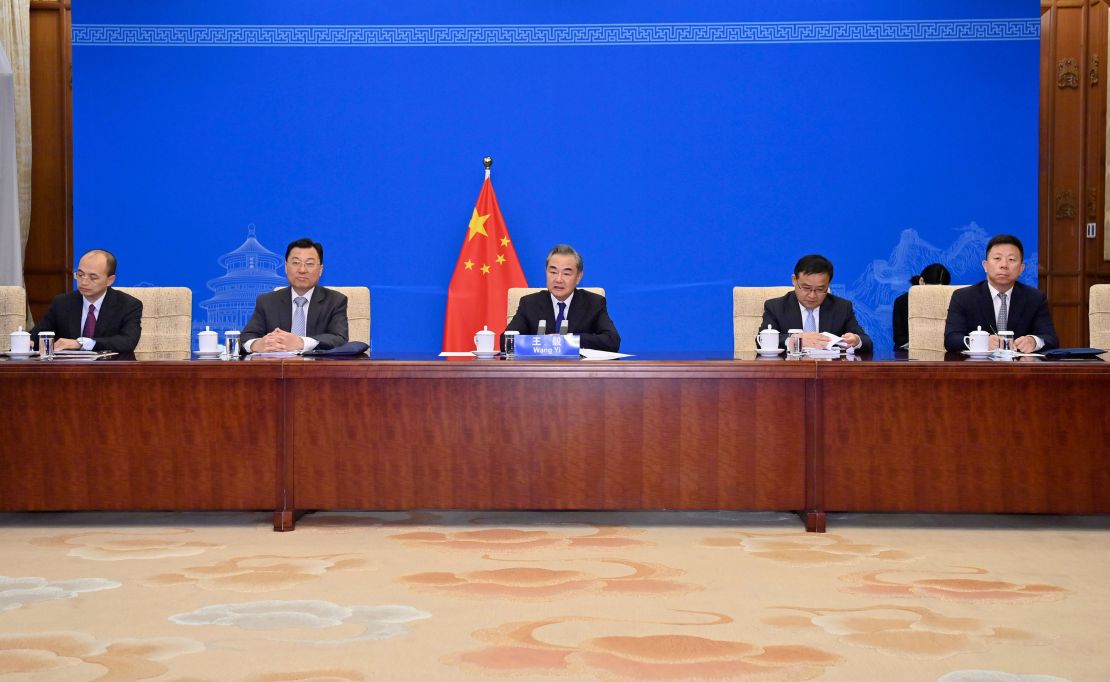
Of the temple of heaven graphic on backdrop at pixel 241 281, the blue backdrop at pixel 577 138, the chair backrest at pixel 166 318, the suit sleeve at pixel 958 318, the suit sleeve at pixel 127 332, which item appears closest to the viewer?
the suit sleeve at pixel 127 332

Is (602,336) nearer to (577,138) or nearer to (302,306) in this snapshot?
(302,306)

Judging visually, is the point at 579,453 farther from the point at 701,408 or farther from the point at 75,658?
the point at 75,658

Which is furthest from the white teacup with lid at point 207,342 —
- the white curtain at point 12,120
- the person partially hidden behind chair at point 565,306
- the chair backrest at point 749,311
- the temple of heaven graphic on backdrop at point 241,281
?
the white curtain at point 12,120

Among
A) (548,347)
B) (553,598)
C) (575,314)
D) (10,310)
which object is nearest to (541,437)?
(548,347)

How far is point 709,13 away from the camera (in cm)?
590

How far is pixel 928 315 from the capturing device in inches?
169

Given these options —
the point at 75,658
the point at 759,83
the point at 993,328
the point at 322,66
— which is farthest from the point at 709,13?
the point at 75,658

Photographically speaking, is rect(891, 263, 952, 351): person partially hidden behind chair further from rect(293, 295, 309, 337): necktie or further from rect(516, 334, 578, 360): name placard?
rect(293, 295, 309, 337): necktie

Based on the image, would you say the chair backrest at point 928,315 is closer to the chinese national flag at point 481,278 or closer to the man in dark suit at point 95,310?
the chinese national flag at point 481,278

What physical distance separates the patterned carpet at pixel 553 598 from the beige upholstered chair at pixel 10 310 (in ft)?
3.38

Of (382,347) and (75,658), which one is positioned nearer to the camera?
(75,658)

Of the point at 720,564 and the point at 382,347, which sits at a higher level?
the point at 382,347

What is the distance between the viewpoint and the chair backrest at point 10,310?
4.21 meters

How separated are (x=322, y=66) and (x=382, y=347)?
170 centimetres
